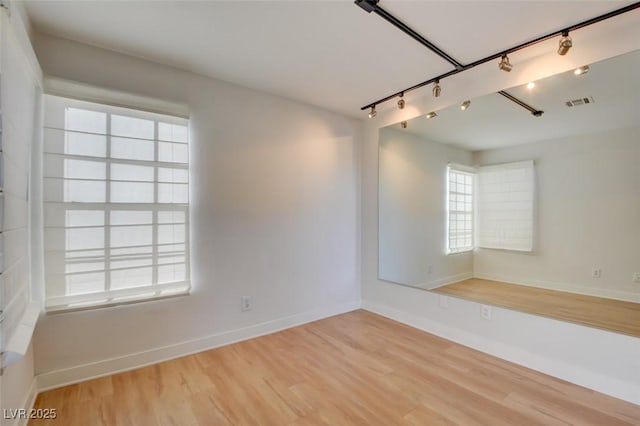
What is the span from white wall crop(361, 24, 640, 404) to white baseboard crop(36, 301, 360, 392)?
1.14 metres

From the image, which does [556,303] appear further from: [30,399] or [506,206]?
[30,399]

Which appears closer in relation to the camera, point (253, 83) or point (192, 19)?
point (192, 19)

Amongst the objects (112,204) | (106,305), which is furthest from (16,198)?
(106,305)

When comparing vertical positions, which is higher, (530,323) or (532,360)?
(530,323)

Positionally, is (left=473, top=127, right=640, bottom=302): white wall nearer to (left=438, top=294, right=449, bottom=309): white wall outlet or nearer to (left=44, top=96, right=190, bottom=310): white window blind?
(left=438, top=294, right=449, bottom=309): white wall outlet

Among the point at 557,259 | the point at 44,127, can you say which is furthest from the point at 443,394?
the point at 44,127

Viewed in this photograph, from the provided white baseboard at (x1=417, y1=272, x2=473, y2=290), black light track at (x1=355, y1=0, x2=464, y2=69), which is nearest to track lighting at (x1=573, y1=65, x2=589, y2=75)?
black light track at (x1=355, y1=0, x2=464, y2=69)

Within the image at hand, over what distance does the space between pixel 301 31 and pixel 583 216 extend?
2582mm

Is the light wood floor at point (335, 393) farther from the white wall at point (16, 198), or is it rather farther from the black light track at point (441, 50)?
the black light track at point (441, 50)

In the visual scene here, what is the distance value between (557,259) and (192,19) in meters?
3.31

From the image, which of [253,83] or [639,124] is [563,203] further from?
[253,83]

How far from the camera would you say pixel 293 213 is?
9.98 ft

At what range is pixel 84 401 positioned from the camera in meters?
1.80

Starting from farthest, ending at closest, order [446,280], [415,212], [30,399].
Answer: [415,212], [446,280], [30,399]
